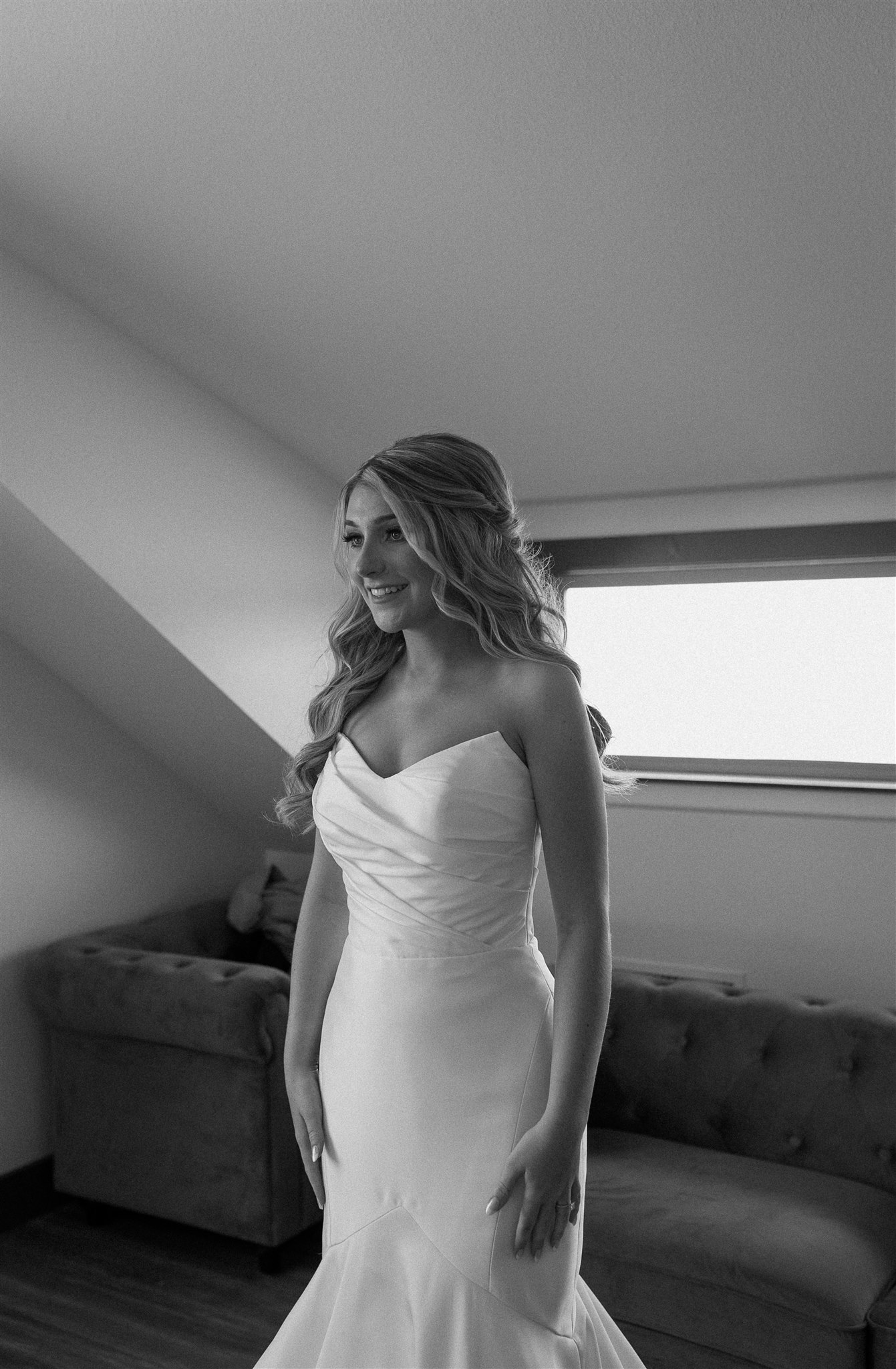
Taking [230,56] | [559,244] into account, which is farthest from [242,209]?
[559,244]

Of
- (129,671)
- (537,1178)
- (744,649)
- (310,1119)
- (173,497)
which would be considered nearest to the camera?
(537,1178)

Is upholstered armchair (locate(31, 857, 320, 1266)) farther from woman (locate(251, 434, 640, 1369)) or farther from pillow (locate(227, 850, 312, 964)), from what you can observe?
woman (locate(251, 434, 640, 1369))

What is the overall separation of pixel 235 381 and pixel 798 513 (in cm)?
144

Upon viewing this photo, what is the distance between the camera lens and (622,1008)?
321 cm

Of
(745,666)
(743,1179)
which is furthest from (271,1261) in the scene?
(745,666)

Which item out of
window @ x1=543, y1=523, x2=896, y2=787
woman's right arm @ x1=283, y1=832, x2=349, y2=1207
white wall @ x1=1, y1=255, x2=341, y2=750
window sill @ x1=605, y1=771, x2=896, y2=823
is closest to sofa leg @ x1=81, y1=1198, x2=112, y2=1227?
white wall @ x1=1, y1=255, x2=341, y2=750

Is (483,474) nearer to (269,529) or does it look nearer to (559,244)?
(559,244)

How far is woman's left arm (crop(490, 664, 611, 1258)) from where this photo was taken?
4.67 ft

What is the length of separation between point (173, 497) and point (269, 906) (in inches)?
58.2

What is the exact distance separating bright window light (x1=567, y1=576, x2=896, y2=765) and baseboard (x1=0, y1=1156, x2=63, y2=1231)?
2.01 meters

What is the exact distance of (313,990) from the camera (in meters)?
1.70

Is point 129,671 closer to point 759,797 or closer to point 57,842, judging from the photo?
point 57,842

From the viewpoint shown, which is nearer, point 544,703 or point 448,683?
point 544,703

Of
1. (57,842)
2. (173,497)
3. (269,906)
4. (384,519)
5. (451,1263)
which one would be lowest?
(451,1263)
